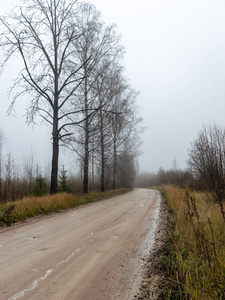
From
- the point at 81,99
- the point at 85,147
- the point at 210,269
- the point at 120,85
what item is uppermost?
the point at 120,85

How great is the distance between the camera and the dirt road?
306 cm

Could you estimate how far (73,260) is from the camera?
4.11 m

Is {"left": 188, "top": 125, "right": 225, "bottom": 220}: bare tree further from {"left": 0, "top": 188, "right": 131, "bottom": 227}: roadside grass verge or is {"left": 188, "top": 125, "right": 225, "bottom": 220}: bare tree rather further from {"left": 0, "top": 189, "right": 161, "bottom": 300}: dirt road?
{"left": 0, "top": 188, "right": 131, "bottom": 227}: roadside grass verge

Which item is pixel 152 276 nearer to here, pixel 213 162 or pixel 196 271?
pixel 196 271

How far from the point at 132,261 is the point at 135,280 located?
736 millimetres

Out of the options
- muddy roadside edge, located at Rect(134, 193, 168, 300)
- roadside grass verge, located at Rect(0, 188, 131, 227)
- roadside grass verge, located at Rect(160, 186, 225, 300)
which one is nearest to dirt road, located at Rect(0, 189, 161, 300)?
muddy roadside edge, located at Rect(134, 193, 168, 300)

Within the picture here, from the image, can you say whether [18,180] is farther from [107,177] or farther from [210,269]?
[107,177]

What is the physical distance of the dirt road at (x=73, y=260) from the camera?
10.0ft

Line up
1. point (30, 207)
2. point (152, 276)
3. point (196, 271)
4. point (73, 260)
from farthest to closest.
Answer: point (30, 207)
point (73, 260)
point (152, 276)
point (196, 271)

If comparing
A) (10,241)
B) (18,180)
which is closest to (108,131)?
(18,180)

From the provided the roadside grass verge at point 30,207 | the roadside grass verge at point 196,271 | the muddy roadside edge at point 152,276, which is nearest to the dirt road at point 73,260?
the muddy roadside edge at point 152,276

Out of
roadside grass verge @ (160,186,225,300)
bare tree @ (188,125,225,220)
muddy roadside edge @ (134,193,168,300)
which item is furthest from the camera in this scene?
bare tree @ (188,125,225,220)

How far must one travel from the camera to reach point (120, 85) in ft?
66.4

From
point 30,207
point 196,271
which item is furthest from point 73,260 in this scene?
point 30,207
